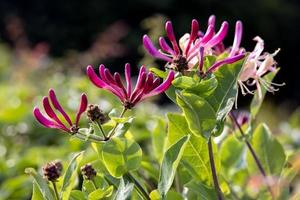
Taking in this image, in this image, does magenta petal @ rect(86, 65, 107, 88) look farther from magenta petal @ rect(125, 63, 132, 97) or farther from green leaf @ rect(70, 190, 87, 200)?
green leaf @ rect(70, 190, 87, 200)

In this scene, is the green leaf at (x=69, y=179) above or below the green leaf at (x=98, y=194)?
above

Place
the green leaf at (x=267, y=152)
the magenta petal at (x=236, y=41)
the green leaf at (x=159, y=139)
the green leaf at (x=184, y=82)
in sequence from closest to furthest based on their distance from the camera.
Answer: the green leaf at (x=184, y=82), the magenta petal at (x=236, y=41), the green leaf at (x=267, y=152), the green leaf at (x=159, y=139)

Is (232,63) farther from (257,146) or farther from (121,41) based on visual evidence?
(121,41)

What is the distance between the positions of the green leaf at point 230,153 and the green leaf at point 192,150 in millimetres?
498

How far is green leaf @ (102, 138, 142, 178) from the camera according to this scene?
1.28 metres

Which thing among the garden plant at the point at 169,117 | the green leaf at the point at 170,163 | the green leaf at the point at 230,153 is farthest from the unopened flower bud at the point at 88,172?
the green leaf at the point at 230,153

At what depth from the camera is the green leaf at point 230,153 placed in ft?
6.25

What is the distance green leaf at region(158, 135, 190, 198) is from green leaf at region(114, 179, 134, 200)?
5 cm

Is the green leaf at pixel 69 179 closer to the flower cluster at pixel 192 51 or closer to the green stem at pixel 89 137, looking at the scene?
the green stem at pixel 89 137

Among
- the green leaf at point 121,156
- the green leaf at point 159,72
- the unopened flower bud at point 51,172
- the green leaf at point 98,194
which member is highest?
the green leaf at point 159,72

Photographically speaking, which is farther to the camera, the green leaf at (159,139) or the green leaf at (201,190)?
the green leaf at (159,139)

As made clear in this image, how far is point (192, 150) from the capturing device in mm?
1370

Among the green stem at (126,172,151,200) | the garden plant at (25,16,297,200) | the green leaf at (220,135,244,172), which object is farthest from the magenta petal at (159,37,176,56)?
the green leaf at (220,135,244,172)

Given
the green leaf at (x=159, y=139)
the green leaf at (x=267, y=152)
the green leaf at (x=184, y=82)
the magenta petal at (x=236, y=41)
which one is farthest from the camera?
the green leaf at (x=159, y=139)
